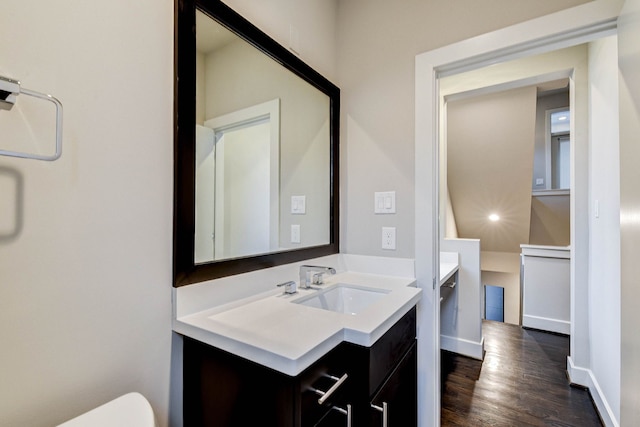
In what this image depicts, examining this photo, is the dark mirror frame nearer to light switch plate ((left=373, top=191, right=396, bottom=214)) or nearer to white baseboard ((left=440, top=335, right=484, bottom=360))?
light switch plate ((left=373, top=191, right=396, bottom=214))

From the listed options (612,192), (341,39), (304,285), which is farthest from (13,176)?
(612,192)

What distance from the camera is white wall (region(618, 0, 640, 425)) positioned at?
974 mm

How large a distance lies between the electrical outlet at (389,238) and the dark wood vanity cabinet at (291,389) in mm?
558

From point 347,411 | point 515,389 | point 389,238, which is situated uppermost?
point 389,238

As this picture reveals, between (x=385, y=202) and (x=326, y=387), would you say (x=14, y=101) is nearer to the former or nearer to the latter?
(x=326, y=387)

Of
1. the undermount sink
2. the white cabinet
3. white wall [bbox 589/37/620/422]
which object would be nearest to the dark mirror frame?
the undermount sink

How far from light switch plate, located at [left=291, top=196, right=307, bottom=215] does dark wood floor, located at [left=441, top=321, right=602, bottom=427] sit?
1.53m

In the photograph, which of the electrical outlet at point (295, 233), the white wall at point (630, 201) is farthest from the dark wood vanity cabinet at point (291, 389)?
the white wall at point (630, 201)

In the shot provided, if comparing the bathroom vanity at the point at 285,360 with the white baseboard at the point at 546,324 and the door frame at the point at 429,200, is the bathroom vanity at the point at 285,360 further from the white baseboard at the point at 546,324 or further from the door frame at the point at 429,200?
the white baseboard at the point at 546,324

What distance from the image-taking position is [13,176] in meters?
0.65

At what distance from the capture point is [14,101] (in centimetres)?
64

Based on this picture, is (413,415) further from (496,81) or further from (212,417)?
(496,81)

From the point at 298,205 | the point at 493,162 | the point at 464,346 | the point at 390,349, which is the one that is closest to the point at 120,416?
the point at 390,349

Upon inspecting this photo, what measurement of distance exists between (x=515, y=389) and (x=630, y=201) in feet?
5.53
